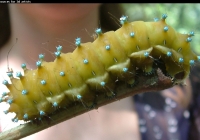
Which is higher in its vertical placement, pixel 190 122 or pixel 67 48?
pixel 67 48

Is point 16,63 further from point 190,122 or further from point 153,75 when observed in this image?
point 190,122

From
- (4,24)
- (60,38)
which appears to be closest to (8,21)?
(4,24)

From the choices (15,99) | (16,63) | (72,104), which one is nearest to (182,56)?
(72,104)

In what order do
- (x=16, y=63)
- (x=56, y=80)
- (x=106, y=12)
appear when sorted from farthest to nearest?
(x=106, y=12), (x=16, y=63), (x=56, y=80)

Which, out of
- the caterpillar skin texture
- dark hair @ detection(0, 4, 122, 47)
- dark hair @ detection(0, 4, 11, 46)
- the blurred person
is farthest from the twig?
dark hair @ detection(0, 4, 11, 46)

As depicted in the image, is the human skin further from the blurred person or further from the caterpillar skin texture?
the caterpillar skin texture

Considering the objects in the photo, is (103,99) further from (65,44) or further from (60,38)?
(60,38)

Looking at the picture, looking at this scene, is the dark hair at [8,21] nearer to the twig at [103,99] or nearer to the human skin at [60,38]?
the human skin at [60,38]
